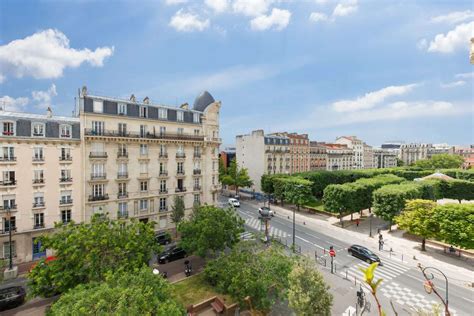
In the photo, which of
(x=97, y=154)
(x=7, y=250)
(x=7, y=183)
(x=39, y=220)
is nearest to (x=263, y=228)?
(x=97, y=154)

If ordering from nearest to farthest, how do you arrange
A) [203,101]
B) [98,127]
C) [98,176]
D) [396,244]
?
[98,127] → [98,176] → [396,244] → [203,101]

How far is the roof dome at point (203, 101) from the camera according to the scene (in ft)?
152

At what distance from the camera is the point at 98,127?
35.3 meters

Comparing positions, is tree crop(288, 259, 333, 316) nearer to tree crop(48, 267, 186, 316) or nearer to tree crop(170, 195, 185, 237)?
tree crop(48, 267, 186, 316)

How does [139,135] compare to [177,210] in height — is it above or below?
above

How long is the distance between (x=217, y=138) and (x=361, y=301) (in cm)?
3248

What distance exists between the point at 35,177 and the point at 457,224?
51883 millimetres

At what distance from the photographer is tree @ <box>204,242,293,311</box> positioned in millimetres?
19297

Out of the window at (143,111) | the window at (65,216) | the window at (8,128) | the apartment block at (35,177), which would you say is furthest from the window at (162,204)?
the window at (8,128)

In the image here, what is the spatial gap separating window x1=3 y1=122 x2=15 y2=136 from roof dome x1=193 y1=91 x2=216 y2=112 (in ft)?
85.0

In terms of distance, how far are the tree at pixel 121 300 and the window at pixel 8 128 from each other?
24.4 meters

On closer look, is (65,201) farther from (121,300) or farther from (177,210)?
(121,300)

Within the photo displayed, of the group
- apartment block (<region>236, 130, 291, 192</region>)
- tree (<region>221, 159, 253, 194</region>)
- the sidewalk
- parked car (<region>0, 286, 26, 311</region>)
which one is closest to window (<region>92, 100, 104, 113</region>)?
parked car (<region>0, 286, 26, 311</region>)

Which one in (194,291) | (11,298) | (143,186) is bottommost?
(194,291)
